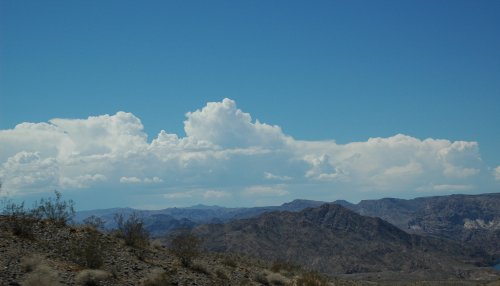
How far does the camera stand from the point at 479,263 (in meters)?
182

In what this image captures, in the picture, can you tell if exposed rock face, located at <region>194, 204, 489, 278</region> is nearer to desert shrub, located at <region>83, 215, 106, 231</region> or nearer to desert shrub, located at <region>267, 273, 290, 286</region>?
desert shrub, located at <region>267, 273, 290, 286</region>

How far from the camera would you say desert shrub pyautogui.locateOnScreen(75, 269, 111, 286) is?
1892cm

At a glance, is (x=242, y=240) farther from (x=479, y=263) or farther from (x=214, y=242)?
(x=479, y=263)

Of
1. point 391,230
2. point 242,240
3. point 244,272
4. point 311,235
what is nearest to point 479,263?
point 391,230

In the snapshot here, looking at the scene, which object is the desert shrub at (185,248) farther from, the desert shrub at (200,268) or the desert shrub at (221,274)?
the desert shrub at (221,274)

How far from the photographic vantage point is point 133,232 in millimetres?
28516

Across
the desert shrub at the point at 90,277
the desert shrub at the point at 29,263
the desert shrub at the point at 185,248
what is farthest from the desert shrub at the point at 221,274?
the desert shrub at the point at 29,263

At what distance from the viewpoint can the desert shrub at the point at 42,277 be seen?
17134mm

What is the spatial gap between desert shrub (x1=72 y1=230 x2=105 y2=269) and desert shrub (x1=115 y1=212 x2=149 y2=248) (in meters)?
4.37

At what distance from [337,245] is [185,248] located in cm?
14713

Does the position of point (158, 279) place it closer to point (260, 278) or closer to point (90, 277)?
point (90, 277)

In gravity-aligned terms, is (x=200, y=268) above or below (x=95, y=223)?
below

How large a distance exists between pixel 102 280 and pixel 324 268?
12998cm

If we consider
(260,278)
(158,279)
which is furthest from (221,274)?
(158,279)
